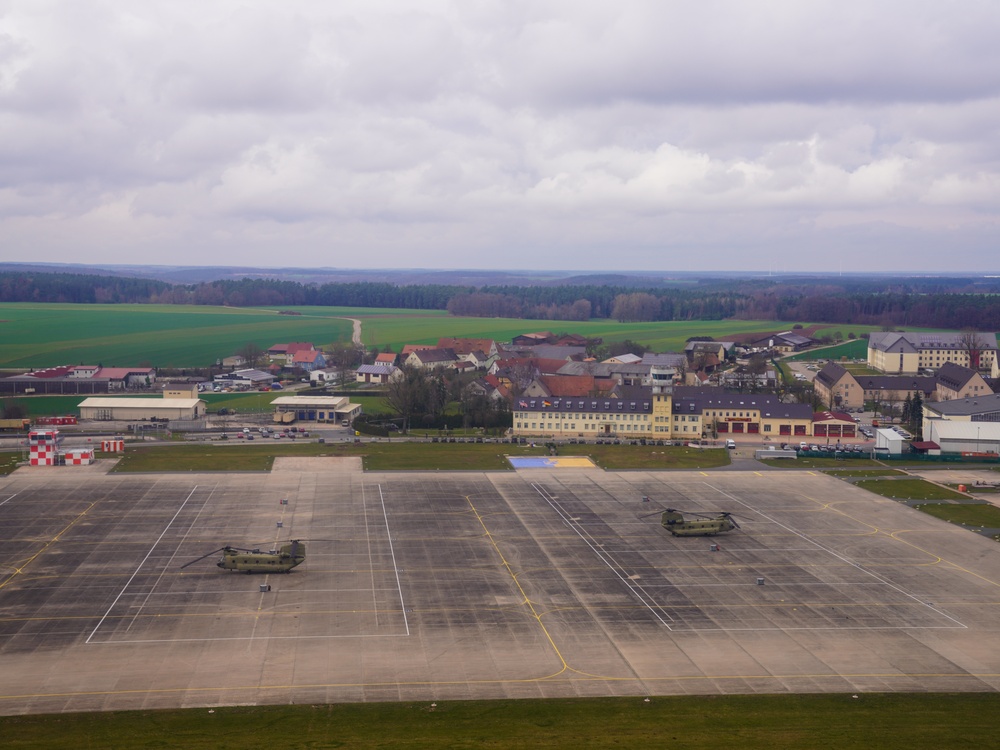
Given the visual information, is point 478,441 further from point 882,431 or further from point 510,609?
point 510,609

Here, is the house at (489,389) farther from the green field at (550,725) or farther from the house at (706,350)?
the green field at (550,725)

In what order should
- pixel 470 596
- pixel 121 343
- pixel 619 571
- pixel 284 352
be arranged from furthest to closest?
pixel 121 343 → pixel 284 352 → pixel 619 571 → pixel 470 596

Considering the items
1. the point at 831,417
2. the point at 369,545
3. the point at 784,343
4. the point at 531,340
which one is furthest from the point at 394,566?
the point at 784,343

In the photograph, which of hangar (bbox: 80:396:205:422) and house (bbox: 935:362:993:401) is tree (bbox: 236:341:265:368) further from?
house (bbox: 935:362:993:401)

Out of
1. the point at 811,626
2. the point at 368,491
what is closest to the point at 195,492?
the point at 368,491

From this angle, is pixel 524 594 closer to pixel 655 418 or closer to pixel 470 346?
pixel 655 418

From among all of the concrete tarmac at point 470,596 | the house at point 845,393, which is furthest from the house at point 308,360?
the house at point 845,393
